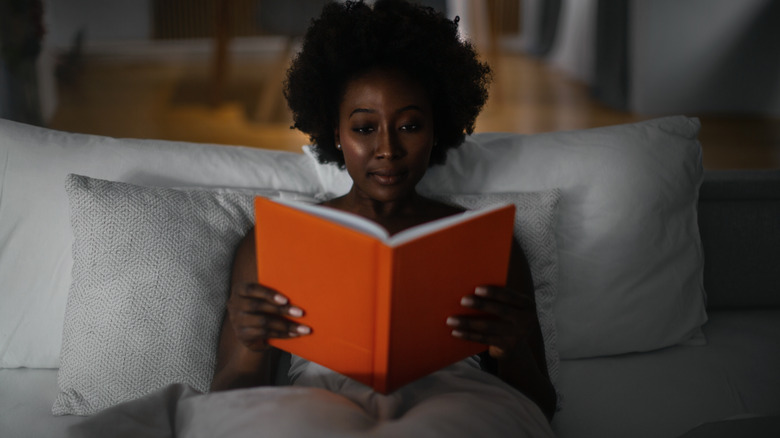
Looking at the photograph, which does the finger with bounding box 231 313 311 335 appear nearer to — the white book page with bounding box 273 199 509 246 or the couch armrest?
the white book page with bounding box 273 199 509 246

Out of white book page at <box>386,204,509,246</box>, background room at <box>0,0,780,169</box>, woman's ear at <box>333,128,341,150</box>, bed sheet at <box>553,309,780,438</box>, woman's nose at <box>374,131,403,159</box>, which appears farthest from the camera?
background room at <box>0,0,780,169</box>

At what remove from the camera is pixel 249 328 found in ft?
3.37

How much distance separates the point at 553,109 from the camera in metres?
3.43

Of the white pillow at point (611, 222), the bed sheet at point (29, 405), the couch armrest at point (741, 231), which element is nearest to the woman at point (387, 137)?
the white pillow at point (611, 222)

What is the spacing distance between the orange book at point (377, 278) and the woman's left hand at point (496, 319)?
0.01m

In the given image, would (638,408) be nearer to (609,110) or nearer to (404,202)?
(404,202)

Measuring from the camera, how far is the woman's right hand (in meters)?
1.00

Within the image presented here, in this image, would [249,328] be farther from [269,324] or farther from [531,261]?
[531,261]

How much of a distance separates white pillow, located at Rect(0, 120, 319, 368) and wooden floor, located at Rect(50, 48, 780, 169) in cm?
158

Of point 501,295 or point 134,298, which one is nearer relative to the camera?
point 501,295

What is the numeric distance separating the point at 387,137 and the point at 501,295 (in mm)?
367

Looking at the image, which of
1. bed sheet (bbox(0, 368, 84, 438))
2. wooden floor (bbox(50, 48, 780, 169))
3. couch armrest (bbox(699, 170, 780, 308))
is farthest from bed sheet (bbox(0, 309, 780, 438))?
wooden floor (bbox(50, 48, 780, 169))

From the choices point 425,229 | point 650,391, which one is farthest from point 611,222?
point 425,229

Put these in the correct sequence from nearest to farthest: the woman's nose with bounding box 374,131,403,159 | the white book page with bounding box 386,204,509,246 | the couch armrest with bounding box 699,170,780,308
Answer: the white book page with bounding box 386,204,509,246
the woman's nose with bounding box 374,131,403,159
the couch armrest with bounding box 699,170,780,308
